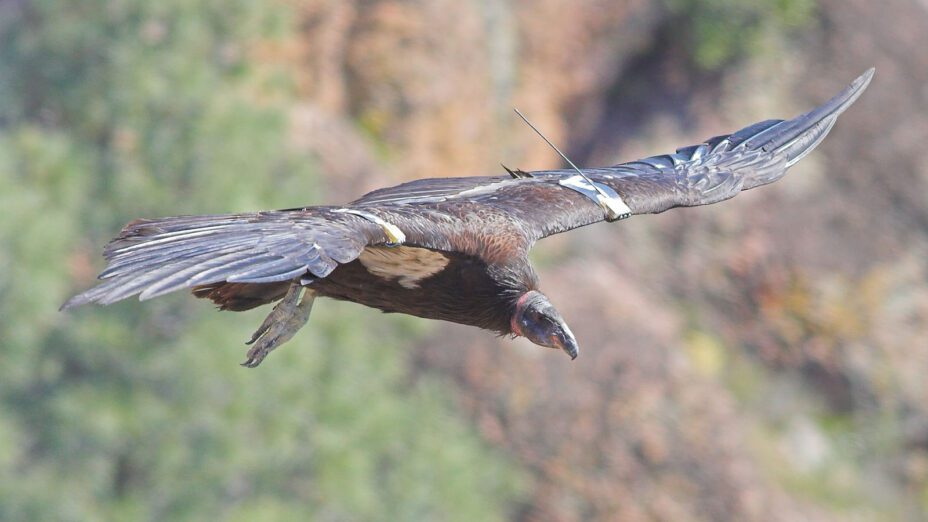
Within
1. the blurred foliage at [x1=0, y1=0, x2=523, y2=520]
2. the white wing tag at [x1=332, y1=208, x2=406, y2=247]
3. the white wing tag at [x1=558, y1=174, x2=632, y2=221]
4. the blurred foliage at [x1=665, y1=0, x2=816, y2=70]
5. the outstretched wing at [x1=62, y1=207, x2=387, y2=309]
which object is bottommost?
the outstretched wing at [x1=62, y1=207, x2=387, y2=309]

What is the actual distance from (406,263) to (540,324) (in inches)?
26.3

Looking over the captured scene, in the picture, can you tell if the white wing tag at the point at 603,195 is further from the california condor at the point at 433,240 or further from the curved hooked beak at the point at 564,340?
the curved hooked beak at the point at 564,340

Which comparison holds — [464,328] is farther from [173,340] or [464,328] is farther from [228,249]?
[228,249]

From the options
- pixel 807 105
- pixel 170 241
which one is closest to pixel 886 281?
pixel 807 105

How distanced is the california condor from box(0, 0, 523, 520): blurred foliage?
9405 mm

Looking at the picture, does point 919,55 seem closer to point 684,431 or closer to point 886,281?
point 886,281

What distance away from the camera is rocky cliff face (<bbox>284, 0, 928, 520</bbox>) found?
775 inches

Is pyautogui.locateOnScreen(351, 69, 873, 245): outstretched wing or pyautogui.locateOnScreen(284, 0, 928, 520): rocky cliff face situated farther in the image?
pyautogui.locateOnScreen(284, 0, 928, 520): rocky cliff face

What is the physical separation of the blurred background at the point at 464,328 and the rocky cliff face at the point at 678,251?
36mm

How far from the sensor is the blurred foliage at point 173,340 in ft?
60.5

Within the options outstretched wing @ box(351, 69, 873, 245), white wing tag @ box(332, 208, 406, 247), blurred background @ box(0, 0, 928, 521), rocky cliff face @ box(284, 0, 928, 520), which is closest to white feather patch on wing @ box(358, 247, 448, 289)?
outstretched wing @ box(351, 69, 873, 245)

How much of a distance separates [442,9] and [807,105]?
4.79 metres

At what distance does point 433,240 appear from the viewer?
770 centimetres

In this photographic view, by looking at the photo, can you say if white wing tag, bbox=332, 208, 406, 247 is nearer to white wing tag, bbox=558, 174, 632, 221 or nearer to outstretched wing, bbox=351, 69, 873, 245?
outstretched wing, bbox=351, 69, 873, 245
